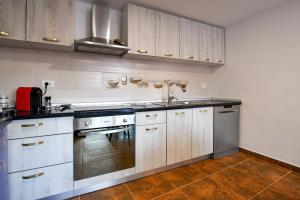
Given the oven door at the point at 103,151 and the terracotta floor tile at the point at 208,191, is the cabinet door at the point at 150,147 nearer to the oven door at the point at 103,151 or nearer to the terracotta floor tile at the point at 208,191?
the oven door at the point at 103,151

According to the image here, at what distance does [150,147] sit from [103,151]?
1.83 ft

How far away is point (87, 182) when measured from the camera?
158 centimetres

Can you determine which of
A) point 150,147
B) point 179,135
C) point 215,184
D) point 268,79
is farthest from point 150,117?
point 268,79

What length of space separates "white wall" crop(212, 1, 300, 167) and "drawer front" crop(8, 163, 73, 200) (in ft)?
8.74

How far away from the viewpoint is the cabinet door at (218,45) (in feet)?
9.10

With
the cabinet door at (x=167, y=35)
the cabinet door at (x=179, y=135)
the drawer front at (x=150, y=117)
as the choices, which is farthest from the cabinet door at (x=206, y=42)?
the drawer front at (x=150, y=117)

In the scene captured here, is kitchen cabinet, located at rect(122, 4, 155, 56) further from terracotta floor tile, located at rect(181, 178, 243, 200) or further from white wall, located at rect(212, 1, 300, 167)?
terracotta floor tile, located at rect(181, 178, 243, 200)

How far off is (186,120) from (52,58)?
1897 mm

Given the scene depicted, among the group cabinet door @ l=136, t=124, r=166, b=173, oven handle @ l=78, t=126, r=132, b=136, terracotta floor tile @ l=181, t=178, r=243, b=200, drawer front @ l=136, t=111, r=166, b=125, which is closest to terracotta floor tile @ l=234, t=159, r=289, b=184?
terracotta floor tile @ l=181, t=178, r=243, b=200

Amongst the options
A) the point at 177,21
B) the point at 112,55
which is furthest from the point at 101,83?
the point at 177,21

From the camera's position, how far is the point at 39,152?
1358 mm

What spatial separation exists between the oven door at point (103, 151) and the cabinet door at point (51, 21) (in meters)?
1.02

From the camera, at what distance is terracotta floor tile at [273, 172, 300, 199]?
163 cm

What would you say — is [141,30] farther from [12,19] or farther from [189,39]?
[12,19]
